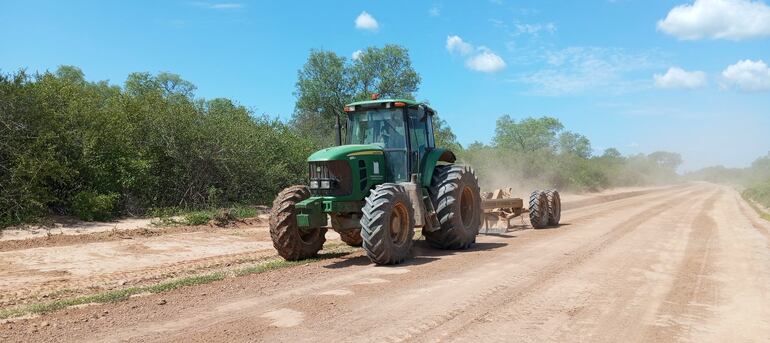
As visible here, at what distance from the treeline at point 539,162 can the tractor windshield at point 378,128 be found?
93.1 ft

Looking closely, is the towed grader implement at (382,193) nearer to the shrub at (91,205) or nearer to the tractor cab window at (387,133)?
the tractor cab window at (387,133)

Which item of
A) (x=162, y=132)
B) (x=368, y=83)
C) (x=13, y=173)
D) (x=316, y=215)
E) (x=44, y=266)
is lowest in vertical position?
(x=44, y=266)

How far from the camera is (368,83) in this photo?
37.3m

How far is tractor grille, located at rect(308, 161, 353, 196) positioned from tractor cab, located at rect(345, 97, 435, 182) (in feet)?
3.40

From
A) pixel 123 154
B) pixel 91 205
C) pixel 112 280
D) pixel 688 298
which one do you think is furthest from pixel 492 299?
pixel 123 154

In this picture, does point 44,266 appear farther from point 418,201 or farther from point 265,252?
point 418,201

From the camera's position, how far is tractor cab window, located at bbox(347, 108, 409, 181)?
30.6 feet

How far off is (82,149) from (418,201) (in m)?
10.0

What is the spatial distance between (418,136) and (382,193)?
213 cm

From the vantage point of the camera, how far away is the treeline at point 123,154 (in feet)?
41.3

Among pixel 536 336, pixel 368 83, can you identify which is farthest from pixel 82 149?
pixel 368 83

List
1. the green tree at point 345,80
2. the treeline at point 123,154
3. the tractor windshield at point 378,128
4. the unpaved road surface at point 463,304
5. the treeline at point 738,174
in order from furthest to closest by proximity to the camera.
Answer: the treeline at point 738,174, the green tree at point 345,80, the treeline at point 123,154, the tractor windshield at point 378,128, the unpaved road surface at point 463,304

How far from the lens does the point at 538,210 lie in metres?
13.9

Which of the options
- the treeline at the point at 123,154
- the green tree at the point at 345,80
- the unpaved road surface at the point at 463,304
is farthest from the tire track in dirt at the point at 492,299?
the green tree at the point at 345,80
